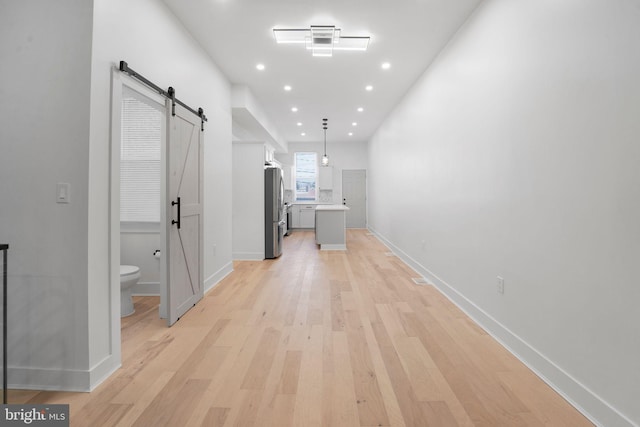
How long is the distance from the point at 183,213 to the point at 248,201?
2675 millimetres

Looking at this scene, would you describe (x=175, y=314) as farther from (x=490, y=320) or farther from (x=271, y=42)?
(x=271, y=42)

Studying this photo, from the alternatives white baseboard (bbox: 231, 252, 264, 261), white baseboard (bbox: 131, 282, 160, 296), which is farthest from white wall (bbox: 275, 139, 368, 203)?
white baseboard (bbox: 131, 282, 160, 296)

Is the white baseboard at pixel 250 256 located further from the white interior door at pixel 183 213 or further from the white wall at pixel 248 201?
the white interior door at pixel 183 213

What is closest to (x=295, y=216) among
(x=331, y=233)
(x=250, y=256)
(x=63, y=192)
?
(x=331, y=233)

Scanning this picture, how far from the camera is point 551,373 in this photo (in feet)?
6.15

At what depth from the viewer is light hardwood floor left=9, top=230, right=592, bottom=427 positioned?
5.28 feet

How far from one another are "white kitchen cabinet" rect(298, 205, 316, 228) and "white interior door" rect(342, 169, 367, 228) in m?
1.13

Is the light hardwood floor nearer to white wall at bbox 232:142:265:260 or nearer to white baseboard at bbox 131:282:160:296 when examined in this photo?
white baseboard at bbox 131:282:160:296

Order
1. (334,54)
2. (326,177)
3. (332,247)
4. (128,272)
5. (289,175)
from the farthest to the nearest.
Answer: (289,175)
(326,177)
(332,247)
(334,54)
(128,272)

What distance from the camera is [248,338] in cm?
251

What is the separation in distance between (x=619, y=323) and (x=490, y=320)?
1200mm

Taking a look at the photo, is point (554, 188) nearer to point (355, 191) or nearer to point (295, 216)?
point (355, 191)

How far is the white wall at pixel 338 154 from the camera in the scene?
33.8ft

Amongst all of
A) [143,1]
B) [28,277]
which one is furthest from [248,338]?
[143,1]
